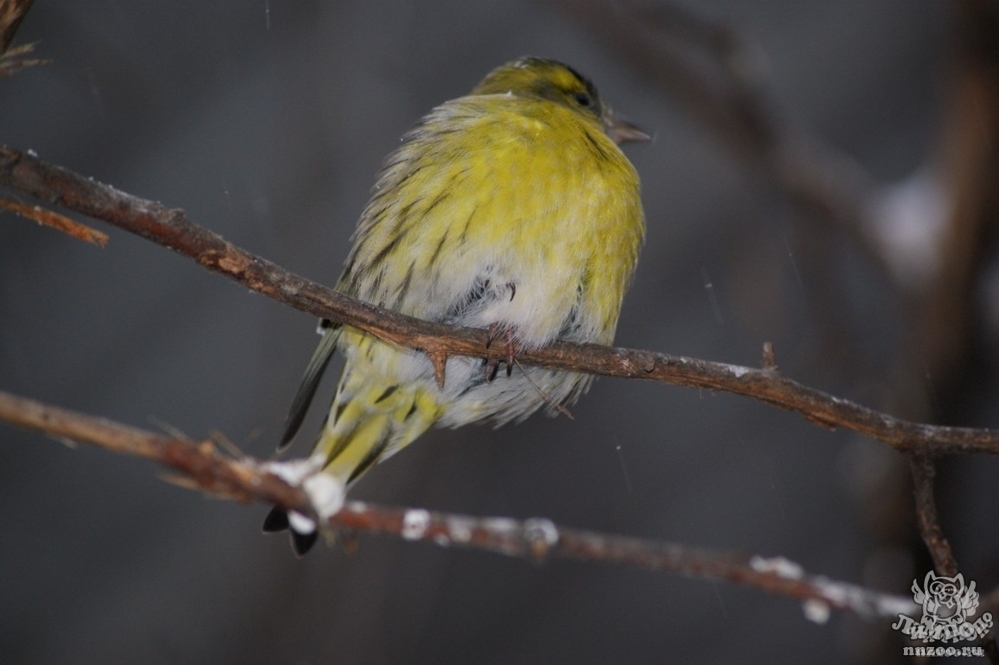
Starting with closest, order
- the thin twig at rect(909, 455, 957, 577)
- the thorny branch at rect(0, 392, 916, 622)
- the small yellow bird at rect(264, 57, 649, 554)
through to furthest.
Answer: the thorny branch at rect(0, 392, 916, 622), the thin twig at rect(909, 455, 957, 577), the small yellow bird at rect(264, 57, 649, 554)

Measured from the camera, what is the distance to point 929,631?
217 cm

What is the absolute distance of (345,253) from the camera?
4.39 metres

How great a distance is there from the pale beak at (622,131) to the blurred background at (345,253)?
Result: 1.12ft

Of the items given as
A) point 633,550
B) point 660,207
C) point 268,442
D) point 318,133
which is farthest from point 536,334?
point 268,442

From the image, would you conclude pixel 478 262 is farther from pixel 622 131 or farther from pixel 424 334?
pixel 622 131

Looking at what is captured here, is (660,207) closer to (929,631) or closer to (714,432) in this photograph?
(714,432)

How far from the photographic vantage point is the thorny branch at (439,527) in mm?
1193

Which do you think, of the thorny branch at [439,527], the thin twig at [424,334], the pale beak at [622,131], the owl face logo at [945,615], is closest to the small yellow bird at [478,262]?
the thin twig at [424,334]

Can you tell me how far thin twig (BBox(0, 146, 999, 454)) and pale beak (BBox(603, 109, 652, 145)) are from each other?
1.54 meters

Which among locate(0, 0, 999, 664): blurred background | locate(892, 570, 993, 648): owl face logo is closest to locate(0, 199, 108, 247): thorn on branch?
locate(0, 0, 999, 664): blurred background

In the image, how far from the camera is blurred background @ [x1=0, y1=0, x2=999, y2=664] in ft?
11.8

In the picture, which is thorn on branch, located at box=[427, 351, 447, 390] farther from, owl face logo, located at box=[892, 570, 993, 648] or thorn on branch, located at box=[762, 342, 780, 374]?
owl face logo, located at box=[892, 570, 993, 648]

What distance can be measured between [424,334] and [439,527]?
0.69 m

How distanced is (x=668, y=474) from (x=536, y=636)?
1.21 meters
